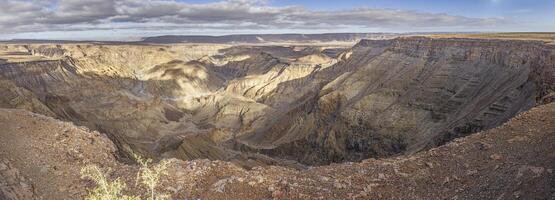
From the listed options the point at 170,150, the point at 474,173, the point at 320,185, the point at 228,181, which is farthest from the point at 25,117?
the point at 170,150

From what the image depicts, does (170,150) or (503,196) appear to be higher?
(503,196)

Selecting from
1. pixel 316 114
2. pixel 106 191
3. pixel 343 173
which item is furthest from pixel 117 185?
pixel 316 114

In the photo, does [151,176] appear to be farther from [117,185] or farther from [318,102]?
[318,102]

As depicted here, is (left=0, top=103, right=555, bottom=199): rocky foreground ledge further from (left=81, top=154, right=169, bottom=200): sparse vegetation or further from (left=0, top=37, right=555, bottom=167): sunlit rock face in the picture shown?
(left=0, top=37, right=555, bottom=167): sunlit rock face

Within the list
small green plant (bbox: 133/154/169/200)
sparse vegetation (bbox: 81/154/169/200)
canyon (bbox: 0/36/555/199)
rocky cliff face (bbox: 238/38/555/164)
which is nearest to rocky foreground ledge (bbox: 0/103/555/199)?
canyon (bbox: 0/36/555/199)

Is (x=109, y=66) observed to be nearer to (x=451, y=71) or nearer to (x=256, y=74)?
(x=256, y=74)

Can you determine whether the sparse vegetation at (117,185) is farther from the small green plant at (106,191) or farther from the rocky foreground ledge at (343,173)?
the rocky foreground ledge at (343,173)
